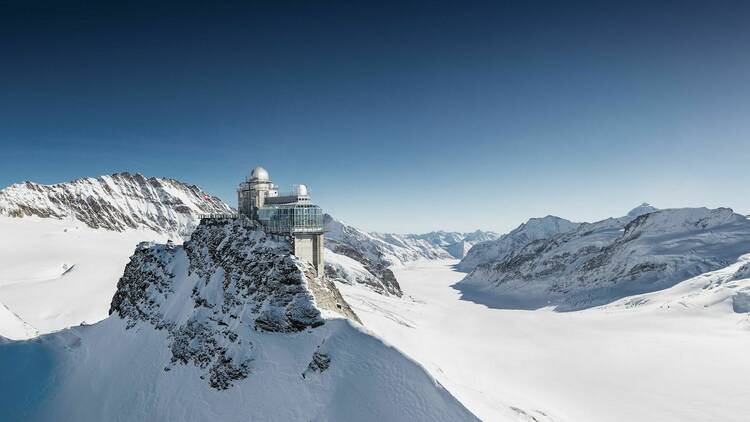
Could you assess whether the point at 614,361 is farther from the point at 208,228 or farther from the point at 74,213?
the point at 74,213

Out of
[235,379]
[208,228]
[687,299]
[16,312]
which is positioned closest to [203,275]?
[208,228]

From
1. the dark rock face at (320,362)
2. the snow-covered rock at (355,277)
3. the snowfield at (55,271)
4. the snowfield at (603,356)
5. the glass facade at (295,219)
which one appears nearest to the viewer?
the dark rock face at (320,362)

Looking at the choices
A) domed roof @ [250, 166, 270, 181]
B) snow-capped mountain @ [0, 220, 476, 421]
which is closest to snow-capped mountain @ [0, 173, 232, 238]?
snow-capped mountain @ [0, 220, 476, 421]

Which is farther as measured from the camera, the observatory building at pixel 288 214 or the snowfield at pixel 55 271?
the snowfield at pixel 55 271

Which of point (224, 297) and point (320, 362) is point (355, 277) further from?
point (320, 362)

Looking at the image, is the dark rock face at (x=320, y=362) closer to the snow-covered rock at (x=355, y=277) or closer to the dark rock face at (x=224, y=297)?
the dark rock face at (x=224, y=297)

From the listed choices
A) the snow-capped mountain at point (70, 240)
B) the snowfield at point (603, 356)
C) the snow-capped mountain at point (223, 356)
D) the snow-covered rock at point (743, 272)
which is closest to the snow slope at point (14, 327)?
the snow-capped mountain at point (70, 240)
